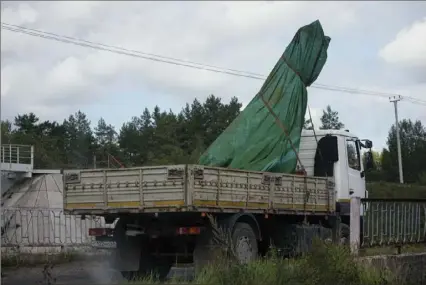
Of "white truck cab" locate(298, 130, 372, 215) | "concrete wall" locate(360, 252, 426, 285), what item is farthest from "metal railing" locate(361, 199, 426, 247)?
"white truck cab" locate(298, 130, 372, 215)

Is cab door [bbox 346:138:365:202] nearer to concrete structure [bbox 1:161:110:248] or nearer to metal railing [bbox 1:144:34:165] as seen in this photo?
concrete structure [bbox 1:161:110:248]

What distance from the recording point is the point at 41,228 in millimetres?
17891

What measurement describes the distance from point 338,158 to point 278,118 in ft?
6.15

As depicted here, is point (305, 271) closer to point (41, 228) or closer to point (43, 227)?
point (43, 227)

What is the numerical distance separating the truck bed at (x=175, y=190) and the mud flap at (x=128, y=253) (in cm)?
78

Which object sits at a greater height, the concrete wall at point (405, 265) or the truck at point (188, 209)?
the truck at point (188, 209)

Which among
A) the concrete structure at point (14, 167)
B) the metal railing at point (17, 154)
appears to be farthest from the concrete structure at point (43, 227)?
the metal railing at point (17, 154)

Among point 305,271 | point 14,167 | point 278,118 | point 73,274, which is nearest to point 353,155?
point 278,118

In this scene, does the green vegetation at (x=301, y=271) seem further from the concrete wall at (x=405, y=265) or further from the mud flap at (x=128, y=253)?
the mud flap at (x=128, y=253)

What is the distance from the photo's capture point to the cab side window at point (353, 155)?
1464 cm

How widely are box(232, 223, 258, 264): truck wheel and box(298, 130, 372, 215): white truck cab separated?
12.2 ft

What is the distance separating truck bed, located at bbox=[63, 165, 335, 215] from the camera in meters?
9.69

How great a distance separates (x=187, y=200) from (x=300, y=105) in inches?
209

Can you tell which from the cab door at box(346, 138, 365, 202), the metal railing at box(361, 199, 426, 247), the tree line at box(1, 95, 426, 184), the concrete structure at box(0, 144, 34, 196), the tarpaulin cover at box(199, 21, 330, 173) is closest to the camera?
the metal railing at box(361, 199, 426, 247)
